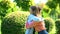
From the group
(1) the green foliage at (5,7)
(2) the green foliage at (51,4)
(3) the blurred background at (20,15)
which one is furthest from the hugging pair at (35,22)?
(2) the green foliage at (51,4)

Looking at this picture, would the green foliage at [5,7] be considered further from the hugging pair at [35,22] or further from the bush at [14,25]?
→ the hugging pair at [35,22]

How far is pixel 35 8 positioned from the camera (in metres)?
6.15

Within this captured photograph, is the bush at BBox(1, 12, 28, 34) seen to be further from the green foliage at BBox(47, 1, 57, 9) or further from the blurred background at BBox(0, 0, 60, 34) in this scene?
the green foliage at BBox(47, 1, 57, 9)

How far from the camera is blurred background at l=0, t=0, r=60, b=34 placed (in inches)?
386

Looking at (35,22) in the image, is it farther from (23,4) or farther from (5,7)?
(23,4)

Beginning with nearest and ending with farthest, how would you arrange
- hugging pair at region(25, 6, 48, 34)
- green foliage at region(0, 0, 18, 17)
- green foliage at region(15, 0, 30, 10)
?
hugging pair at region(25, 6, 48, 34) < green foliage at region(0, 0, 18, 17) < green foliage at region(15, 0, 30, 10)

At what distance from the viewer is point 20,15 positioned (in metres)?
10.2

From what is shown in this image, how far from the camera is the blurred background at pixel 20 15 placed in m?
9.80

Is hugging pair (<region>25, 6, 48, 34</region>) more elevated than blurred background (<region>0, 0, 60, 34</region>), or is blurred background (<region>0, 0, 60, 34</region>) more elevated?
hugging pair (<region>25, 6, 48, 34</region>)

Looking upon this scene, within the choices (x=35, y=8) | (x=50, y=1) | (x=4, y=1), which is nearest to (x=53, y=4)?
(x=50, y=1)

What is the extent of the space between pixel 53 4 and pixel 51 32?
4865 mm

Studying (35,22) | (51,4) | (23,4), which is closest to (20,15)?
(35,22)

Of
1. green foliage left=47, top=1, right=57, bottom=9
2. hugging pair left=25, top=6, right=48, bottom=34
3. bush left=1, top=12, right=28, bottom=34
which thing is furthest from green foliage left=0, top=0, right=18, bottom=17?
hugging pair left=25, top=6, right=48, bottom=34

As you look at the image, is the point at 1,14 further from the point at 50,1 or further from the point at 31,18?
the point at 31,18
